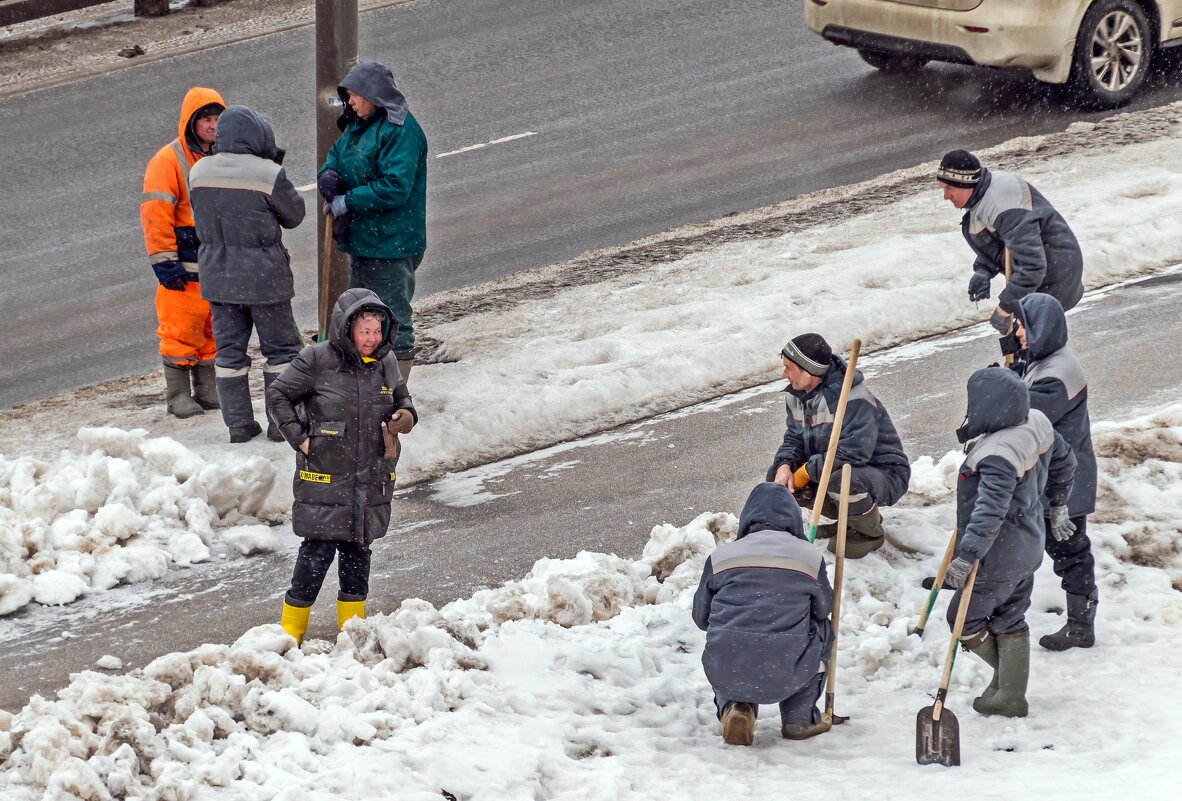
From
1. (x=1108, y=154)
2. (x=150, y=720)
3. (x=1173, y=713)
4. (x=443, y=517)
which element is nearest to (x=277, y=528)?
(x=443, y=517)

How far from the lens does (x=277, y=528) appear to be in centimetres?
808

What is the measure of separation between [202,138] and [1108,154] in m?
7.24

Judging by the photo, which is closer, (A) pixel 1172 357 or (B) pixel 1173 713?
(B) pixel 1173 713

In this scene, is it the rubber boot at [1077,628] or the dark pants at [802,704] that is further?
the rubber boot at [1077,628]

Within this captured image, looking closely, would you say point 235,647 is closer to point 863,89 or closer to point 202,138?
point 202,138

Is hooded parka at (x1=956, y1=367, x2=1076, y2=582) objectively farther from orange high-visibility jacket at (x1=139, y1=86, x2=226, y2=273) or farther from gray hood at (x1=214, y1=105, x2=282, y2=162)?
orange high-visibility jacket at (x1=139, y1=86, x2=226, y2=273)

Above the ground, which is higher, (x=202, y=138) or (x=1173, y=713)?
(x=202, y=138)

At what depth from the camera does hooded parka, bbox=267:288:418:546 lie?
22.1ft

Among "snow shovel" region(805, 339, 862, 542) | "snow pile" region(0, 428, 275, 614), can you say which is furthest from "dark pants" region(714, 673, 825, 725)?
"snow pile" region(0, 428, 275, 614)

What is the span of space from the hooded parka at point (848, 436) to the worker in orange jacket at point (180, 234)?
3.44 meters

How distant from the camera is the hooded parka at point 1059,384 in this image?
656cm

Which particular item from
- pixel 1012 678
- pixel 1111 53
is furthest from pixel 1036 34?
pixel 1012 678

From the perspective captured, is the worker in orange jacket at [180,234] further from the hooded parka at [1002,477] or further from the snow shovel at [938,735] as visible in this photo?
the snow shovel at [938,735]

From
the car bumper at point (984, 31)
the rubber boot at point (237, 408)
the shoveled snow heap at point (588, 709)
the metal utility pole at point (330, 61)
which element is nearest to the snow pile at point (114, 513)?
the rubber boot at point (237, 408)
